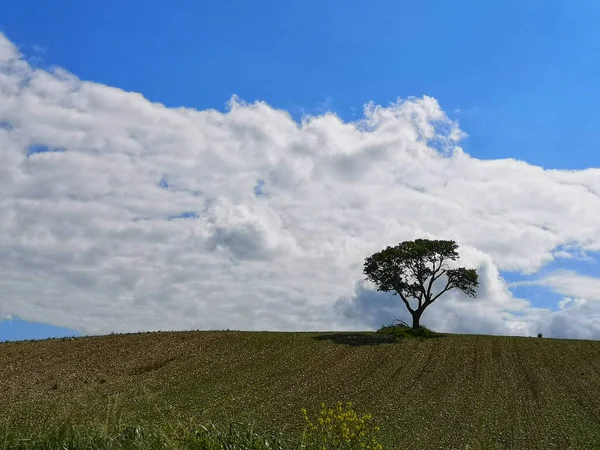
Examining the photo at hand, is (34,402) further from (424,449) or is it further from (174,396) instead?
(424,449)

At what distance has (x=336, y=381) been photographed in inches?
1725

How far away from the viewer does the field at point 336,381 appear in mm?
32031

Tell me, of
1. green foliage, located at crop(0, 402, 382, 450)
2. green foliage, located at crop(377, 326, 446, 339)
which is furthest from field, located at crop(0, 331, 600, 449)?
green foliage, located at crop(0, 402, 382, 450)

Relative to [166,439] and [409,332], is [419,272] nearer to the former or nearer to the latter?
[409,332]

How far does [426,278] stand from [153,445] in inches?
2302

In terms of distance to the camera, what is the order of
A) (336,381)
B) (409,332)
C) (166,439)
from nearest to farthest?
1. (166,439)
2. (336,381)
3. (409,332)

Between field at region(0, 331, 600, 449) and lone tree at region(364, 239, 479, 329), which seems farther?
lone tree at region(364, 239, 479, 329)

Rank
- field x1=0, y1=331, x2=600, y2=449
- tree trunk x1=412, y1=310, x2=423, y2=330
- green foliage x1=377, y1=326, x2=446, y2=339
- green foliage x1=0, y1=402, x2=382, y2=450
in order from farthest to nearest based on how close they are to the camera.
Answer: tree trunk x1=412, y1=310, x2=423, y2=330
green foliage x1=377, y1=326, x2=446, y2=339
field x1=0, y1=331, x2=600, y2=449
green foliage x1=0, y1=402, x2=382, y2=450

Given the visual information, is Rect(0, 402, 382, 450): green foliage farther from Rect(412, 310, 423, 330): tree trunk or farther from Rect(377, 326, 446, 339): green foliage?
Rect(412, 310, 423, 330): tree trunk

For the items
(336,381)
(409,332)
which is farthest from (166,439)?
(409,332)

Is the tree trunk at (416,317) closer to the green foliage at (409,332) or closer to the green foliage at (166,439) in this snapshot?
the green foliage at (409,332)

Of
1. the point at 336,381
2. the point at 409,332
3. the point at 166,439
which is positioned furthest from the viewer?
the point at 409,332

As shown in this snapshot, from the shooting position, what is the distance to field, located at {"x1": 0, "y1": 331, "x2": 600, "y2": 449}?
105 feet

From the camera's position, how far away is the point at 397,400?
126 ft
